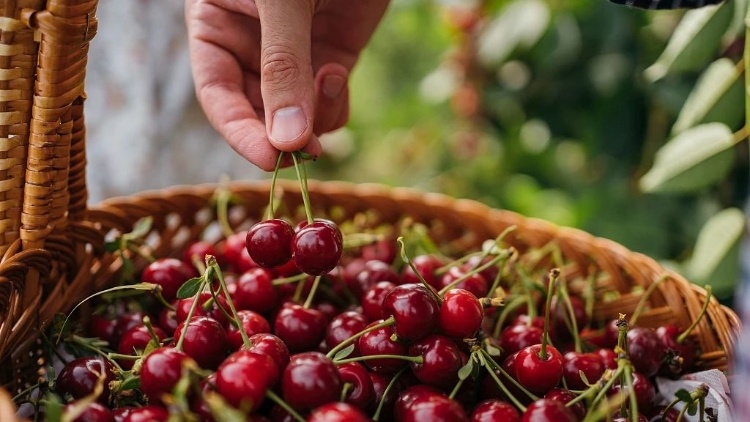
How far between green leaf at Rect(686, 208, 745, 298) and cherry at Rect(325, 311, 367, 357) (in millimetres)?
614

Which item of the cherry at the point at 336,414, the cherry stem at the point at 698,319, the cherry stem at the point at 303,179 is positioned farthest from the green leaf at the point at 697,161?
the cherry at the point at 336,414

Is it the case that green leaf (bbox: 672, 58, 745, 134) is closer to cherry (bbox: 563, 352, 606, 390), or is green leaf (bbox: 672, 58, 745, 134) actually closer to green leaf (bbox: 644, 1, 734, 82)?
green leaf (bbox: 644, 1, 734, 82)

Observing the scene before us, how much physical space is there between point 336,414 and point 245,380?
0.31 ft

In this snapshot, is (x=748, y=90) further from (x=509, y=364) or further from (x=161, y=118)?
(x=161, y=118)

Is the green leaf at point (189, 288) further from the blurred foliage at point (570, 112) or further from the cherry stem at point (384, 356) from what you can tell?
the blurred foliage at point (570, 112)

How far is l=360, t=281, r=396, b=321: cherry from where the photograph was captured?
0.88 meters

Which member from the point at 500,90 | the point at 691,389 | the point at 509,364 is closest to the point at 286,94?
the point at 509,364

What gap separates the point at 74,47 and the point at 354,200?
60 cm

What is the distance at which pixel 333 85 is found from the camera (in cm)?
110

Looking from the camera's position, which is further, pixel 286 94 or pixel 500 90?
pixel 500 90

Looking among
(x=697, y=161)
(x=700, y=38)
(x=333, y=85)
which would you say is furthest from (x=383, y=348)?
(x=700, y=38)

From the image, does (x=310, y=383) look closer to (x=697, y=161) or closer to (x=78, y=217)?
(x=78, y=217)

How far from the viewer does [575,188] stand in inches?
78.2

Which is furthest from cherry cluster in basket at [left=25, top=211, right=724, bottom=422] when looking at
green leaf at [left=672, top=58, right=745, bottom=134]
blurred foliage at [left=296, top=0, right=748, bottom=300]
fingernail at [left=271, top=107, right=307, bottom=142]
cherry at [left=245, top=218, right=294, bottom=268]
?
blurred foliage at [left=296, top=0, right=748, bottom=300]
